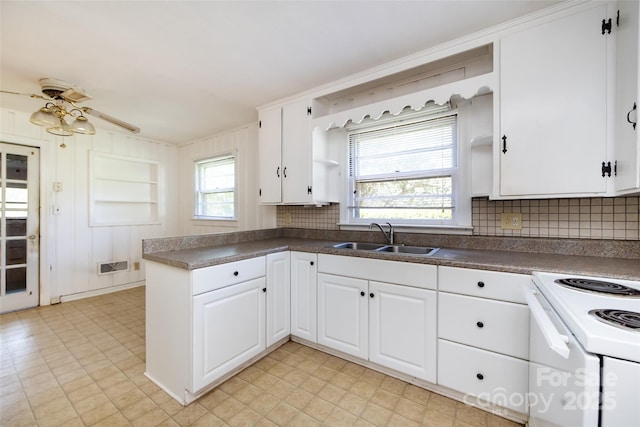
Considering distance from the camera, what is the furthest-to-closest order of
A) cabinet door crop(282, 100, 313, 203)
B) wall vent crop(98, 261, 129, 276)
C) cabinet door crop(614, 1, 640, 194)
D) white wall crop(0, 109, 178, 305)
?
wall vent crop(98, 261, 129, 276), white wall crop(0, 109, 178, 305), cabinet door crop(282, 100, 313, 203), cabinet door crop(614, 1, 640, 194)

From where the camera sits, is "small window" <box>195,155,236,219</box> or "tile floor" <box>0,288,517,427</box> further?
"small window" <box>195,155,236,219</box>

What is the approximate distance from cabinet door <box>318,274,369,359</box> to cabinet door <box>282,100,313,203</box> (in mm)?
871

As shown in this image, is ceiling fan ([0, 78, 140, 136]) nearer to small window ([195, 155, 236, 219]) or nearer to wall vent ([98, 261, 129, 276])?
small window ([195, 155, 236, 219])

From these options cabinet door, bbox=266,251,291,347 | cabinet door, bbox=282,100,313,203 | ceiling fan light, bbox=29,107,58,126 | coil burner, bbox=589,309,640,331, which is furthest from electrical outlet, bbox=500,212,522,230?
ceiling fan light, bbox=29,107,58,126

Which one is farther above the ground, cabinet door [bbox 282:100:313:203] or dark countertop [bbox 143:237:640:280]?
cabinet door [bbox 282:100:313:203]

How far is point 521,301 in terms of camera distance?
4.69 feet

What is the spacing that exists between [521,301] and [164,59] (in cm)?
281

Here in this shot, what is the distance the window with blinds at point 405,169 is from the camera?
2.23m

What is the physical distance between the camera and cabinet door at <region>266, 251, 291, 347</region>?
7.06 ft

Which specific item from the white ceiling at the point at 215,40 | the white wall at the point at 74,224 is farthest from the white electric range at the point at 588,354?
the white wall at the point at 74,224

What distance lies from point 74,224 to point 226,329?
316cm

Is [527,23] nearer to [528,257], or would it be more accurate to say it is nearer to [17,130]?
[528,257]

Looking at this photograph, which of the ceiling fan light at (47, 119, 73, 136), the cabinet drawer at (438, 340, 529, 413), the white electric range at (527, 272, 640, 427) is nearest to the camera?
the white electric range at (527, 272, 640, 427)

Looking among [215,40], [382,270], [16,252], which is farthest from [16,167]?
[382,270]
